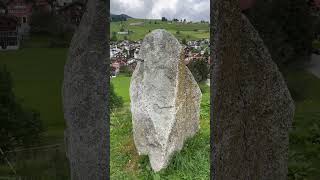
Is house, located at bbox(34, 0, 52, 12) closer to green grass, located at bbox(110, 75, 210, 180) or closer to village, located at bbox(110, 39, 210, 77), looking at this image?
village, located at bbox(110, 39, 210, 77)

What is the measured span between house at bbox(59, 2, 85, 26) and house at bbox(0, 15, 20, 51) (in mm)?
2141

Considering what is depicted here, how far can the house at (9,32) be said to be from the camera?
870cm

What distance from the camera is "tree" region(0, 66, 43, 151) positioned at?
9.04 meters

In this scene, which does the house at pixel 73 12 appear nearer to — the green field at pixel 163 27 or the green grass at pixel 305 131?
the green field at pixel 163 27

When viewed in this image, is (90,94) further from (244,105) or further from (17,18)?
(17,18)

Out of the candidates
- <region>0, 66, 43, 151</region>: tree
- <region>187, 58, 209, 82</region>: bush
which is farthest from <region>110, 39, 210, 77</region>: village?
<region>0, 66, 43, 151</region>: tree

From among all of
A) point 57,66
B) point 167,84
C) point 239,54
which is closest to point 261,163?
point 239,54

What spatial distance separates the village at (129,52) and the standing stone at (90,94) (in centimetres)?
469

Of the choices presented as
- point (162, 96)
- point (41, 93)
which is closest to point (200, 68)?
point (162, 96)

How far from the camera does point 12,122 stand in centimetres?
909

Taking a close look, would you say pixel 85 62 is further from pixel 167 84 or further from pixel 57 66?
pixel 57 66

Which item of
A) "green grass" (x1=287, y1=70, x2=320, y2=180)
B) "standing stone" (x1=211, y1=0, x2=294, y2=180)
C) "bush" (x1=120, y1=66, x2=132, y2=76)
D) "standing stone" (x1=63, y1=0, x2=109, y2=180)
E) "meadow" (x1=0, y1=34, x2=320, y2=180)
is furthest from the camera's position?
"bush" (x1=120, y1=66, x2=132, y2=76)

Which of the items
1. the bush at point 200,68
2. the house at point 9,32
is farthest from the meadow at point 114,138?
the bush at point 200,68

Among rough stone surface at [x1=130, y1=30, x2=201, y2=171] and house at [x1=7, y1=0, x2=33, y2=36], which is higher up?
house at [x1=7, y1=0, x2=33, y2=36]
